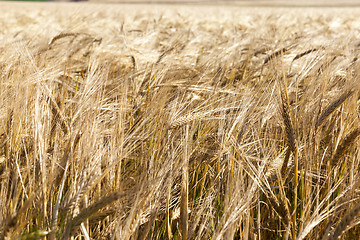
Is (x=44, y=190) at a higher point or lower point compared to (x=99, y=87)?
lower

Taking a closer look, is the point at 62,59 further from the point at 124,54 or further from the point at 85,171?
the point at 85,171

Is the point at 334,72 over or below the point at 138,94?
over

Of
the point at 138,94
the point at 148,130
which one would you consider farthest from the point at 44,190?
the point at 138,94

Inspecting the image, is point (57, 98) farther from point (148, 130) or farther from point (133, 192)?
point (133, 192)

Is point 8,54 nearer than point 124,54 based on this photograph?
Yes

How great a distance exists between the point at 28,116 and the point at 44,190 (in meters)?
0.37

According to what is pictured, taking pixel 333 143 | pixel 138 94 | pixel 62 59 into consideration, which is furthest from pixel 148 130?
pixel 62 59

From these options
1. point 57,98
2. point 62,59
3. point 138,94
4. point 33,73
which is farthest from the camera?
point 62,59

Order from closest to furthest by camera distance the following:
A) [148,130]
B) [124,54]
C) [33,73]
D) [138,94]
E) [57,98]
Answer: [148,130]
[33,73]
[57,98]
[138,94]
[124,54]

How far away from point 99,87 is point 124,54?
0.64 m

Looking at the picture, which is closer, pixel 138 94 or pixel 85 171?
pixel 85 171

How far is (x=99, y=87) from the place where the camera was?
1.01m

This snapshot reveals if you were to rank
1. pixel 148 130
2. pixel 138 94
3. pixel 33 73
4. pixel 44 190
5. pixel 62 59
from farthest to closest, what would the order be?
pixel 62 59
pixel 138 94
pixel 33 73
pixel 148 130
pixel 44 190

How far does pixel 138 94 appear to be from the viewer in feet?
4.47
